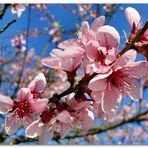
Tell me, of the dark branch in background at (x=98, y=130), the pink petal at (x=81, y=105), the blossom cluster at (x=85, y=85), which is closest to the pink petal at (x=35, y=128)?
the blossom cluster at (x=85, y=85)

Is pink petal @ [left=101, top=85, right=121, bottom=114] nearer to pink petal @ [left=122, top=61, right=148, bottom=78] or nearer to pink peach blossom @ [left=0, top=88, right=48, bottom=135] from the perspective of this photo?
pink petal @ [left=122, top=61, right=148, bottom=78]

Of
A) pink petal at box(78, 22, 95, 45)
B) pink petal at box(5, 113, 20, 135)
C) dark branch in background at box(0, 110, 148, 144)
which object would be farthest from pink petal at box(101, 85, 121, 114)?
dark branch in background at box(0, 110, 148, 144)

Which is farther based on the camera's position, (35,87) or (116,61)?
(35,87)

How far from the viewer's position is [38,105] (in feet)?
2.68

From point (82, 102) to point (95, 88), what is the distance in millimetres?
85

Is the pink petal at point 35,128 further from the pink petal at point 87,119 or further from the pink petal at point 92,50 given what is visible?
the pink petal at point 92,50

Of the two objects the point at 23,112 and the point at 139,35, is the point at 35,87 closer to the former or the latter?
the point at 23,112

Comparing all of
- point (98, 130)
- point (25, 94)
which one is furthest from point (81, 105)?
point (98, 130)

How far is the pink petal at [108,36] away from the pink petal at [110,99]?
9 centimetres

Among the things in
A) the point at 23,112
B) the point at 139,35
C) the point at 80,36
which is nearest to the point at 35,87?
the point at 23,112

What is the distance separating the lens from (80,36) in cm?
77

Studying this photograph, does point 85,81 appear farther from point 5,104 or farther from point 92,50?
point 5,104

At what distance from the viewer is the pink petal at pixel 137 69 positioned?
693 millimetres

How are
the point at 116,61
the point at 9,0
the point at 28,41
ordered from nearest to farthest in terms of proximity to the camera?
the point at 116,61
the point at 9,0
the point at 28,41
